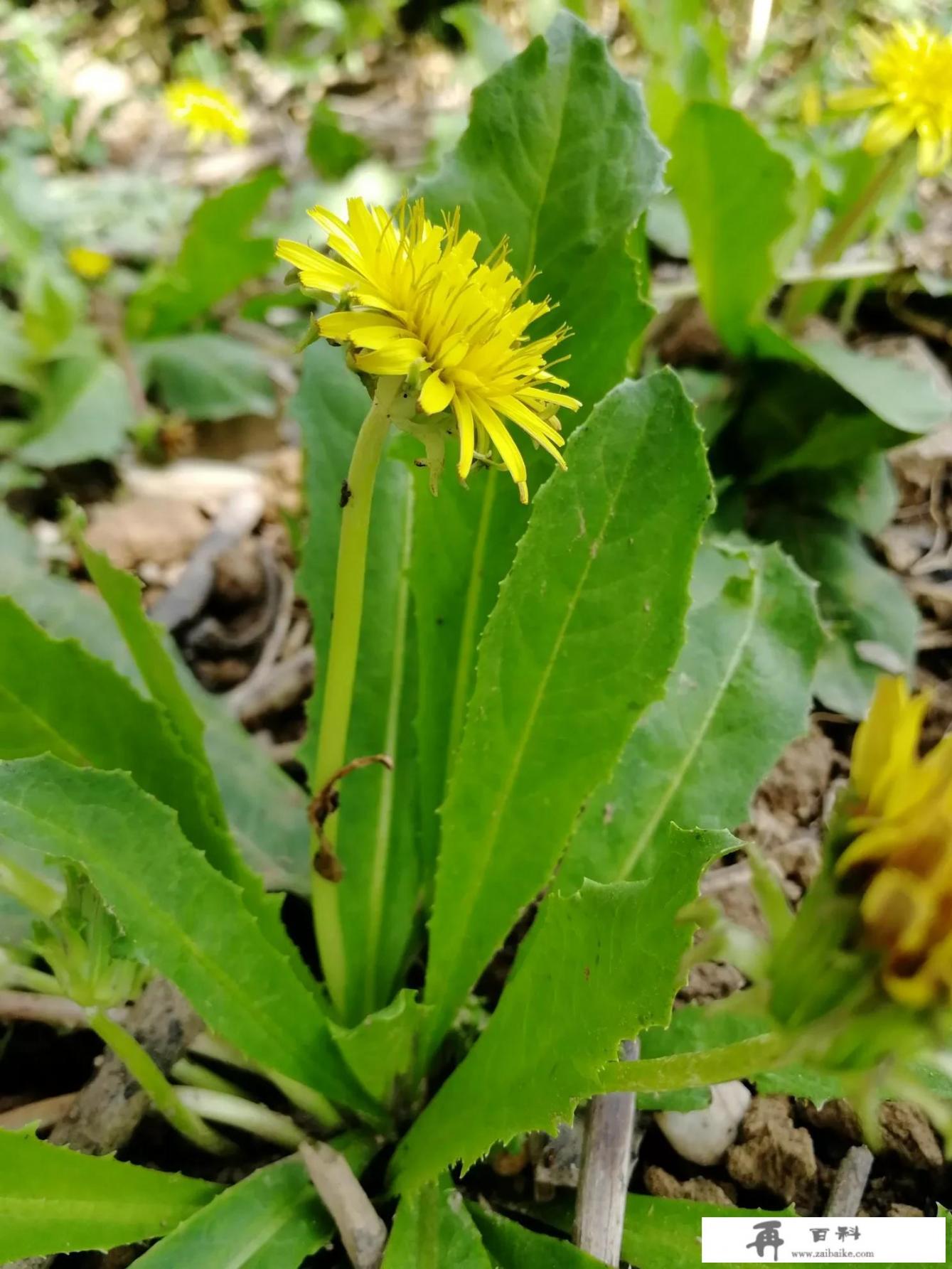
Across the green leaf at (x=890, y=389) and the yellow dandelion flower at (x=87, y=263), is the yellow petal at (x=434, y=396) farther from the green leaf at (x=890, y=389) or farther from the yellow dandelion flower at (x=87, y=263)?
the yellow dandelion flower at (x=87, y=263)

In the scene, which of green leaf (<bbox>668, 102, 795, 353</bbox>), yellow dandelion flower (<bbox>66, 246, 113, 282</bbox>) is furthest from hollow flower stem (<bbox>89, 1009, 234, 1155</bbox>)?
yellow dandelion flower (<bbox>66, 246, 113, 282</bbox>)

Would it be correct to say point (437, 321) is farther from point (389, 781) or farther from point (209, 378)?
point (209, 378)

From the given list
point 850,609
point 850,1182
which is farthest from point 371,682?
point 850,609

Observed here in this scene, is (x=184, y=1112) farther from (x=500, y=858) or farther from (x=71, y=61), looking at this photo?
(x=71, y=61)

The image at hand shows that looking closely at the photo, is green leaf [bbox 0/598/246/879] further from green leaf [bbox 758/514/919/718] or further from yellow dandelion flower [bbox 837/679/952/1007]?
green leaf [bbox 758/514/919/718]

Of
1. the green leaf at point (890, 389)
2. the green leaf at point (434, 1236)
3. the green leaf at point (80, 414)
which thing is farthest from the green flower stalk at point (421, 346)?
the green leaf at point (80, 414)

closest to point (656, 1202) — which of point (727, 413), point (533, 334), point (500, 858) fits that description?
point (500, 858)
